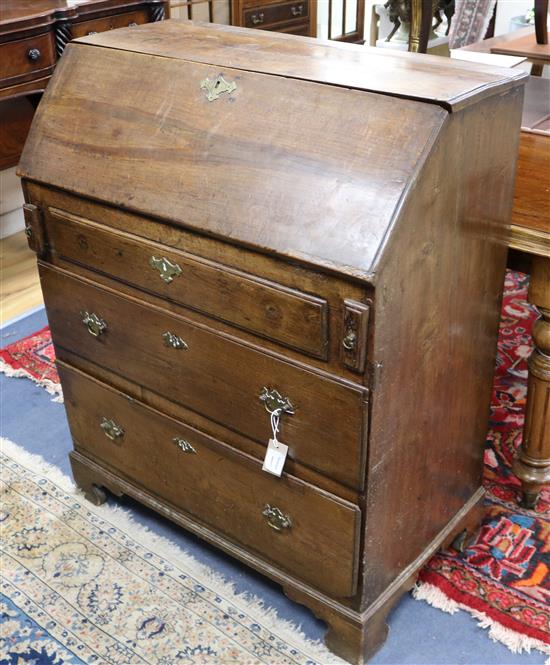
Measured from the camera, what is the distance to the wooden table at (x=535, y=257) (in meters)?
1.62

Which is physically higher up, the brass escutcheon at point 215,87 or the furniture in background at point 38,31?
the brass escutcheon at point 215,87

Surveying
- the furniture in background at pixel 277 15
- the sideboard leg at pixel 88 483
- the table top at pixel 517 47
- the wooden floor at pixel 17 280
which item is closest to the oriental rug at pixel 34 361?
the wooden floor at pixel 17 280

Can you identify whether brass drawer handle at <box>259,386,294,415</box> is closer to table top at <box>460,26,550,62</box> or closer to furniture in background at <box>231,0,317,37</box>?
table top at <box>460,26,550,62</box>

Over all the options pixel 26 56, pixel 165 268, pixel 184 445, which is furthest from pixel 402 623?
pixel 26 56

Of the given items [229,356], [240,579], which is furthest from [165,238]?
[240,579]

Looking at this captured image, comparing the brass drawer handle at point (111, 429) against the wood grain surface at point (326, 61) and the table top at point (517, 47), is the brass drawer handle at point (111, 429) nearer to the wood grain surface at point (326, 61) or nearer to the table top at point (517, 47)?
the wood grain surface at point (326, 61)

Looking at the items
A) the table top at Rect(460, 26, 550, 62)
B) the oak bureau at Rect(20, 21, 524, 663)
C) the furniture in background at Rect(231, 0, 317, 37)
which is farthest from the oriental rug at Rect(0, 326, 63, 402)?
the furniture in background at Rect(231, 0, 317, 37)

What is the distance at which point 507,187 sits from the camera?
1.50 m

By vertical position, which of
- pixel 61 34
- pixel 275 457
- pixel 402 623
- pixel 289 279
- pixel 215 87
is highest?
pixel 215 87

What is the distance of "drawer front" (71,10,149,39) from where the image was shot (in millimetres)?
2848

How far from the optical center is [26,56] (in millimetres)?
2674

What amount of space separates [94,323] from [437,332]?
727mm

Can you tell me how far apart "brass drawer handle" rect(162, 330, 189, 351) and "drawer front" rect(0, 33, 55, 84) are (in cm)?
146

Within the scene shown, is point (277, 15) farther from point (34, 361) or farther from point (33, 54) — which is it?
point (34, 361)
